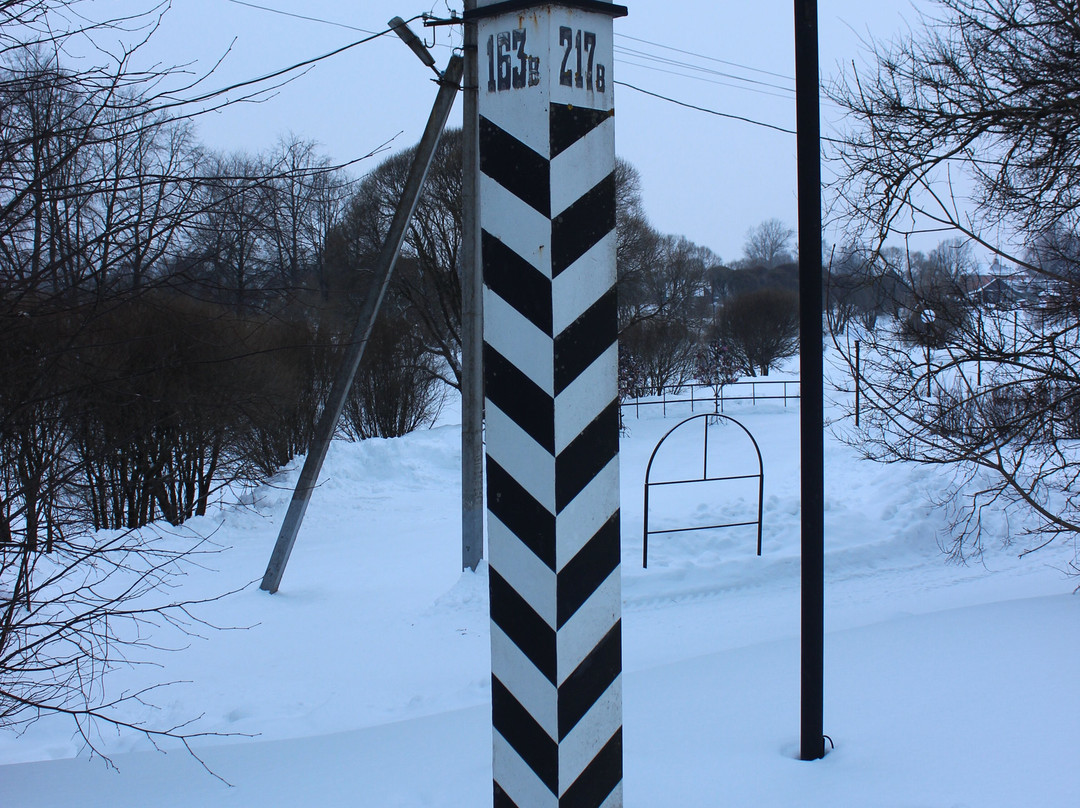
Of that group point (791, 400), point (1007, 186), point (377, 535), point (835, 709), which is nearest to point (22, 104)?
point (835, 709)

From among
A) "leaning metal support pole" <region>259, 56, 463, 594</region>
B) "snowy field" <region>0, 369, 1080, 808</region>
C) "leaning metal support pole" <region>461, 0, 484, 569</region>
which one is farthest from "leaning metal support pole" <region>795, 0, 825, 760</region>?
"leaning metal support pole" <region>259, 56, 463, 594</region>

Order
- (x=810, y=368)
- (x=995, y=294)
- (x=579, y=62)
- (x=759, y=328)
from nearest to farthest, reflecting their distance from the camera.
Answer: (x=579, y=62) < (x=810, y=368) < (x=995, y=294) < (x=759, y=328)

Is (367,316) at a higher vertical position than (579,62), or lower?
higher

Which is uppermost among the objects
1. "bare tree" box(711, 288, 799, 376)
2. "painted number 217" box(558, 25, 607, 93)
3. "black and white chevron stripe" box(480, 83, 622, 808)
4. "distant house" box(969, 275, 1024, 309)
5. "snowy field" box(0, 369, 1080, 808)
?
"bare tree" box(711, 288, 799, 376)

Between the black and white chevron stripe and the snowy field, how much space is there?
5.65 ft

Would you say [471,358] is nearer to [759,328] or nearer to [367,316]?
[367,316]

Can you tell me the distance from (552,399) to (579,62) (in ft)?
2.32

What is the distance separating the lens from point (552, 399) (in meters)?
1.74

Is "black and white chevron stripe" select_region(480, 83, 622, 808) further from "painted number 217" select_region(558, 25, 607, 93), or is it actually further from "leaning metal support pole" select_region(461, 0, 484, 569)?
"leaning metal support pole" select_region(461, 0, 484, 569)

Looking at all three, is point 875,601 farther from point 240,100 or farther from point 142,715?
point 240,100

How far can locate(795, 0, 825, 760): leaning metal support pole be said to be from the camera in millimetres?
3680

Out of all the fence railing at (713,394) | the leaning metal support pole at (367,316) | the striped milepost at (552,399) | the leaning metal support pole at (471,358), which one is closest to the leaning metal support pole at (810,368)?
the striped milepost at (552,399)

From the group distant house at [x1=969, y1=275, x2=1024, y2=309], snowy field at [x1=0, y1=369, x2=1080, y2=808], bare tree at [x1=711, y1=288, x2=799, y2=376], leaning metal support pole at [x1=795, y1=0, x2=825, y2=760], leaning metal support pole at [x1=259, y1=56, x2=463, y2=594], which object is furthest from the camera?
bare tree at [x1=711, y1=288, x2=799, y2=376]

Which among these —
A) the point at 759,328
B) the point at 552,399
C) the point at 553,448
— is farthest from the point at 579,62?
the point at 759,328
